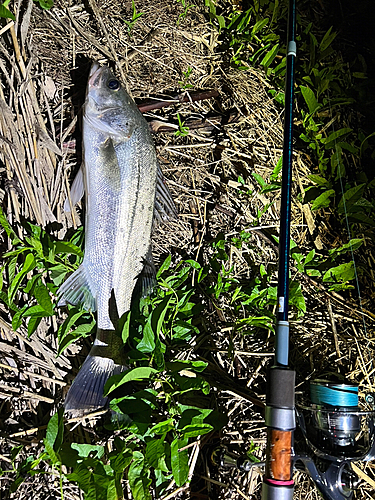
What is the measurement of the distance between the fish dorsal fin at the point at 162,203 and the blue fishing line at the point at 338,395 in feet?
3.46

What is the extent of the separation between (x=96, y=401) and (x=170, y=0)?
2078 millimetres

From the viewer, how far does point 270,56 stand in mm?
2311

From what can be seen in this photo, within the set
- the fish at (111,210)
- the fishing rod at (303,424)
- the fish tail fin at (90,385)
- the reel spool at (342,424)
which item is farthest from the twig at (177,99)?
the reel spool at (342,424)

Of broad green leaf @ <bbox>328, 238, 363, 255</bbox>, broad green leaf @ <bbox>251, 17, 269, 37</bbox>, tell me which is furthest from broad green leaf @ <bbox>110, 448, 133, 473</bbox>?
broad green leaf @ <bbox>251, 17, 269, 37</bbox>

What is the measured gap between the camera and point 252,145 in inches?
89.4

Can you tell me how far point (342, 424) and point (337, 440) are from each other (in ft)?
0.23

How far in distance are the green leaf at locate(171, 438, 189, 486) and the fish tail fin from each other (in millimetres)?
406

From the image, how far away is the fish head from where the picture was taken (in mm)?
1970

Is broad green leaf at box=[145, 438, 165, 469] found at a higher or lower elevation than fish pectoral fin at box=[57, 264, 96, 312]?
lower

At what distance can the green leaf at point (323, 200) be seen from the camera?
2.19 meters

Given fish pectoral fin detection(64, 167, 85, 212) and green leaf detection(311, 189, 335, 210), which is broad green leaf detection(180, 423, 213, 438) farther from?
green leaf detection(311, 189, 335, 210)

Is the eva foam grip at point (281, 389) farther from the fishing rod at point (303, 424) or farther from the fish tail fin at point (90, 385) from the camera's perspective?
the fish tail fin at point (90, 385)

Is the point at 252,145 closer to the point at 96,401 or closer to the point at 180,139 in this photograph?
the point at 180,139

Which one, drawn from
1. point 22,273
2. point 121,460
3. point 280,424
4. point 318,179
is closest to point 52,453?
point 121,460
